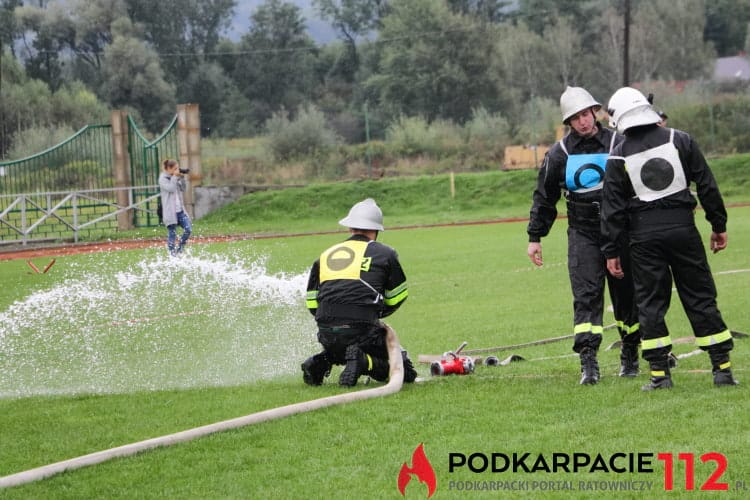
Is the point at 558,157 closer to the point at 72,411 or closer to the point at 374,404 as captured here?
the point at 374,404

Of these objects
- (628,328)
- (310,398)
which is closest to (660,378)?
(628,328)

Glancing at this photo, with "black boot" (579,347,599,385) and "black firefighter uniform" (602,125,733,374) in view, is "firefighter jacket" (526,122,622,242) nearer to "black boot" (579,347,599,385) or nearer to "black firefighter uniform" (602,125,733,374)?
"black firefighter uniform" (602,125,733,374)

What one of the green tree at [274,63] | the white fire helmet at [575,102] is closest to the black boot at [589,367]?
the white fire helmet at [575,102]

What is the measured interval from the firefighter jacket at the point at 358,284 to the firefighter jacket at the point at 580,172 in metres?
1.37

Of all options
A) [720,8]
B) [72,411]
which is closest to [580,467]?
[72,411]

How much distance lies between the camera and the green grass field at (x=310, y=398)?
19.2 ft

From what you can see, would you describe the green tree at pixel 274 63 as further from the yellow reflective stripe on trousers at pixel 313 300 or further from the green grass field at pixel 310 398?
the yellow reflective stripe on trousers at pixel 313 300

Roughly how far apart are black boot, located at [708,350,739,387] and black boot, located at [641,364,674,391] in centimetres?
32

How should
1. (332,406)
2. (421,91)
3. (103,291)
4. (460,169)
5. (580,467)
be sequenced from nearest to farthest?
(580,467)
(332,406)
(103,291)
(460,169)
(421,91)

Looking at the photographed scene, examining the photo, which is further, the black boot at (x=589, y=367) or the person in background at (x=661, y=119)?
the black boot at (x=589, y=367)

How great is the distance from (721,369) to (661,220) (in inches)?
44.0

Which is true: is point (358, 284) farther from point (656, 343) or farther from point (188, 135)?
point (188, 135)

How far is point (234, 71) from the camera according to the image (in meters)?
84.3

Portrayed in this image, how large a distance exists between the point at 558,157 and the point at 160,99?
66.9 meters
